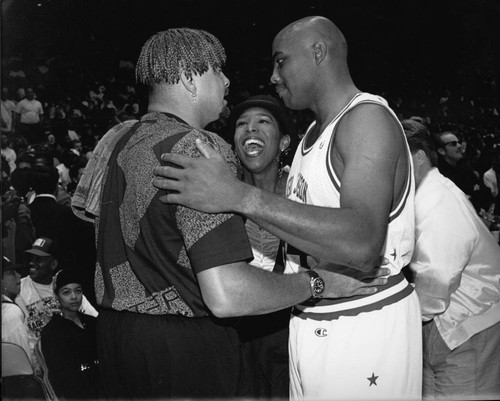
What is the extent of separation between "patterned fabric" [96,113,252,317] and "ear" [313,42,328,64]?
74 centimetres

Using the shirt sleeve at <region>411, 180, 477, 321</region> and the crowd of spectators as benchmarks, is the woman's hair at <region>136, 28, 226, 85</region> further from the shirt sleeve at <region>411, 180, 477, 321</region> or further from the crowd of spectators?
the crowd of spectators

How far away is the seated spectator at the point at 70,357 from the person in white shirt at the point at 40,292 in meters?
0.12

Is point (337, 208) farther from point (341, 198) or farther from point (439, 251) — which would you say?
point (439, 251)

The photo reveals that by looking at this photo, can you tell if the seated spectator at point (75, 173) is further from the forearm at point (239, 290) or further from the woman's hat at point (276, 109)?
the forearm at point (239, 290)

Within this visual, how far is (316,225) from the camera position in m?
2.27

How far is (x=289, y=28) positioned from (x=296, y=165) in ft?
1.87

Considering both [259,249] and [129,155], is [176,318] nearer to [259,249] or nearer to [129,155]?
[129,155]

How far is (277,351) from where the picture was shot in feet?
12.4

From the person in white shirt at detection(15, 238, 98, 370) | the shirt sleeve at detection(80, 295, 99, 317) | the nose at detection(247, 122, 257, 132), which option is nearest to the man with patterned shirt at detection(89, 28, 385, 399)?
the person in white shirt at detection(15, 238, 98, 370)

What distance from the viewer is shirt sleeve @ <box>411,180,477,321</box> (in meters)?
3.42

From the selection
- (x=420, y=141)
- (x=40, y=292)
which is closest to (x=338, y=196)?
(x=420, y=141)

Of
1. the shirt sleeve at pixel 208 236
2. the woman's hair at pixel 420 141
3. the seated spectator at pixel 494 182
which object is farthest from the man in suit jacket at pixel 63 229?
the seated spectator at pixel 494 182

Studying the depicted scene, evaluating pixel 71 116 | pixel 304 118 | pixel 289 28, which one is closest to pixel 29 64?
pixel 71 116

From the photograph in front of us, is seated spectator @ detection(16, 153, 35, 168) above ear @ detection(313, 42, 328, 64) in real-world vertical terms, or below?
below
